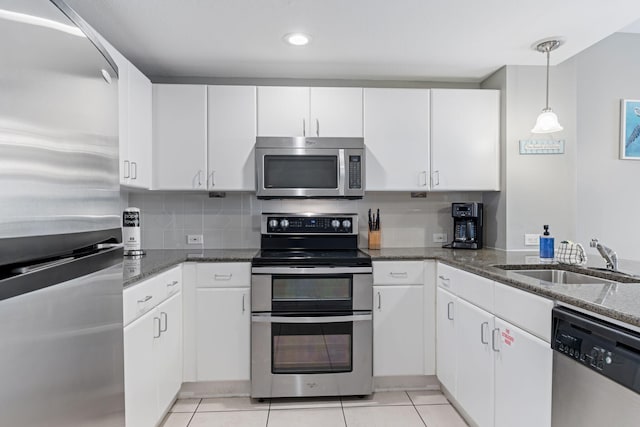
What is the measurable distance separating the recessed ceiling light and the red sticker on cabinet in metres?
1.90

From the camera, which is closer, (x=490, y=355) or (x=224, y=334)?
(x=490, y=355)

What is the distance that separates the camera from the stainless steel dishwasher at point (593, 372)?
1.02 metres

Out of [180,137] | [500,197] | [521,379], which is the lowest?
[521,379]

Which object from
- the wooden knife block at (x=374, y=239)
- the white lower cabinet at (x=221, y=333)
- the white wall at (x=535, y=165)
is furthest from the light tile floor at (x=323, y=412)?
the white wall at (x=535, y=165)

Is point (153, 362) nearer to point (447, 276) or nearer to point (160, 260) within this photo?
point (160, 260)

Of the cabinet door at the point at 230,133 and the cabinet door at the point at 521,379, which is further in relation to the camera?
the cabinet door at the point at 230,133

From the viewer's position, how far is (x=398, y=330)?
2514 mm

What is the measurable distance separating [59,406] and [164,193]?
97.3 inches

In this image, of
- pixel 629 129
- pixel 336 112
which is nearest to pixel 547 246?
pixel 629 129

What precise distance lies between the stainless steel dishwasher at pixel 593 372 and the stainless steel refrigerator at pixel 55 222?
4.37 feet

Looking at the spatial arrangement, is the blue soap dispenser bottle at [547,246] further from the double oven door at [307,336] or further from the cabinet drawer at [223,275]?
the cabinet drawer at [223,275]

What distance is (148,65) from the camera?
9.04 feet

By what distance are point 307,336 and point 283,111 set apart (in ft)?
5.10

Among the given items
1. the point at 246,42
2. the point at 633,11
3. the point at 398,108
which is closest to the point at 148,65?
the point at 246,42
